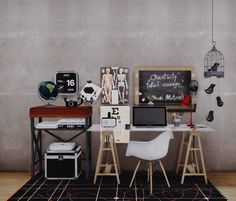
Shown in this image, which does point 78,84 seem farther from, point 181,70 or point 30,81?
point 181,70

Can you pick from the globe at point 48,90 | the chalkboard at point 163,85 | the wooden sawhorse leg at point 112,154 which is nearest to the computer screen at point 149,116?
the chalkboard at point 163,85

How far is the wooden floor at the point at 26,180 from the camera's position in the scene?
427 centimetres

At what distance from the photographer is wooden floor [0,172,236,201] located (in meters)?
4.27

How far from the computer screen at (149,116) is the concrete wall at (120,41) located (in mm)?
510

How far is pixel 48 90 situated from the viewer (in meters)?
5.17

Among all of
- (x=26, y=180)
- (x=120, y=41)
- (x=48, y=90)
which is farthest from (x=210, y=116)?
(x=26, y=180)

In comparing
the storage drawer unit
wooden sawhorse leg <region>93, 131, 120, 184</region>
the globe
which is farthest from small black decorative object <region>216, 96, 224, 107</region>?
the globe

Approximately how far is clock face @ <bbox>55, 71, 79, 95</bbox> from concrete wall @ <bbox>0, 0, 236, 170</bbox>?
0.09 meters

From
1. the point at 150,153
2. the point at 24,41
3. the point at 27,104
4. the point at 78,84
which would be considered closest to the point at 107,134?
the point at 150,153

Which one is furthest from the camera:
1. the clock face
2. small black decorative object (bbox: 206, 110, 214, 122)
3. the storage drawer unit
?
the clock face

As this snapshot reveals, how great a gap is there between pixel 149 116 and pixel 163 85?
571 millimetres

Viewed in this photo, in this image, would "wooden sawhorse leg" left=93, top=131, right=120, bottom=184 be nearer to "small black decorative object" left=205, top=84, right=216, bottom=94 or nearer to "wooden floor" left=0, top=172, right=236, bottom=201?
"wooden floor" left=0, top=172, right=236, bottom=201

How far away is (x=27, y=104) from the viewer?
17.8ft

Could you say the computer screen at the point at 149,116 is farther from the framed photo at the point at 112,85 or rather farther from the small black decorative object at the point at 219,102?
the small black decorative object at the point at 219,102
